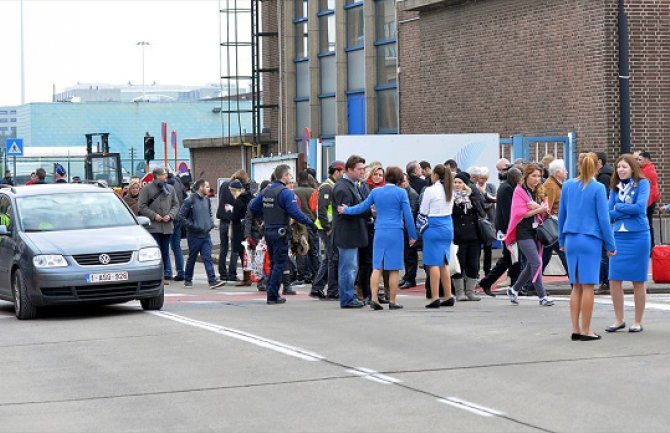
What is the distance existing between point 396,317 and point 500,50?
16.4 metres

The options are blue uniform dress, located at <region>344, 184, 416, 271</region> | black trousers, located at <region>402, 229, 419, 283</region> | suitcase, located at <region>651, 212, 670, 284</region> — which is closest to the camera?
blue uniform dress, located at <region>344, 184, 416, 271</region>

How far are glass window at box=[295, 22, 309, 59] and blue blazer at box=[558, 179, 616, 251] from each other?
3040 cm

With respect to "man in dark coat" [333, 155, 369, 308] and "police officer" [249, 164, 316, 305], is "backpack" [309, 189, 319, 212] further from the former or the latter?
"man in dark coat" [333, 155, 369, 308]

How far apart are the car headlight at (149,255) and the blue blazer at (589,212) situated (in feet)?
17.7

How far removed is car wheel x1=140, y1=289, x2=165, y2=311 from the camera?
54.6 ft

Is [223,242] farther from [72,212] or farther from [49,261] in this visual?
[49,261]

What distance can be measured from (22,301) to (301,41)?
28.1 metres

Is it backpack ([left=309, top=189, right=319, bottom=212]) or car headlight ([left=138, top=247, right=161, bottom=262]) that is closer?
car headlight ([left=138, top=247, right=161, bottom=262])

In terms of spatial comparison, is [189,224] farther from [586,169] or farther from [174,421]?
[174,421]

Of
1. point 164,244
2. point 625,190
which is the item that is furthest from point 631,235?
point 164,244

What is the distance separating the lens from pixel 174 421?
29.8 ft

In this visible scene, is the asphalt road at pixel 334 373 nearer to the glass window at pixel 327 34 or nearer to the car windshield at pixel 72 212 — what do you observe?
the car windshield at pixel 72 212

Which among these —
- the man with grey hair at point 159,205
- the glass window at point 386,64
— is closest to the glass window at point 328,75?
the glass window at point 386,64

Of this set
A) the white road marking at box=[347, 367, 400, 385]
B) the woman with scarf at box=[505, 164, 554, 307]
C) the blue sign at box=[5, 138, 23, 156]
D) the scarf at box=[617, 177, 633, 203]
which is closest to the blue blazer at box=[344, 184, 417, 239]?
the woman with scarf at box=[505, 164, 554, 307]
